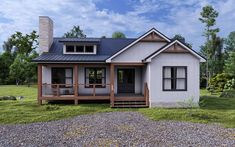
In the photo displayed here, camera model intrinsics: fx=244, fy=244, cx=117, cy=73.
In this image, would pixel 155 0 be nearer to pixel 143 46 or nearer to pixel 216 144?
pixel 143 46

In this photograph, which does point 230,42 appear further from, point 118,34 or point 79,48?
point 79,48

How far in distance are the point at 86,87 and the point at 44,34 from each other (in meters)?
5.60

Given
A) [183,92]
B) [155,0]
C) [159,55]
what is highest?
[155,0]

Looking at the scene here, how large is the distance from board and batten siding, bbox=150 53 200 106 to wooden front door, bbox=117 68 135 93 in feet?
12.5

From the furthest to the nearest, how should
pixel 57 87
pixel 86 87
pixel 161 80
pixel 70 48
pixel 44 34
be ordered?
pixel 44 34 → pixel 70 48 → pixel 86 87 → pixel 57 87 → pixel 161 80

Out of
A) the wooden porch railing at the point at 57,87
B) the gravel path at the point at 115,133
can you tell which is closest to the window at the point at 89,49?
the wooden porch railing at the point at 57,87

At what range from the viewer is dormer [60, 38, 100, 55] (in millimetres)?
19484

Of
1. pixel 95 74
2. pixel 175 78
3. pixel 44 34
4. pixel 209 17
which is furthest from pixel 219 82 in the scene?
pixel 44 34

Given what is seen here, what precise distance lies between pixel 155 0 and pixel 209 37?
84.0 feet

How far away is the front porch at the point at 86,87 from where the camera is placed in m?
17.3

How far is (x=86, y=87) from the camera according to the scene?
1953 cm

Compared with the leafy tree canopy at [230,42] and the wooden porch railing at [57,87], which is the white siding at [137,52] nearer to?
the wooden porch railing at [57,87]

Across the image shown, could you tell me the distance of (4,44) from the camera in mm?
76688

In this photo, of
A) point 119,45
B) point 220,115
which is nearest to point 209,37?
point 119,45
